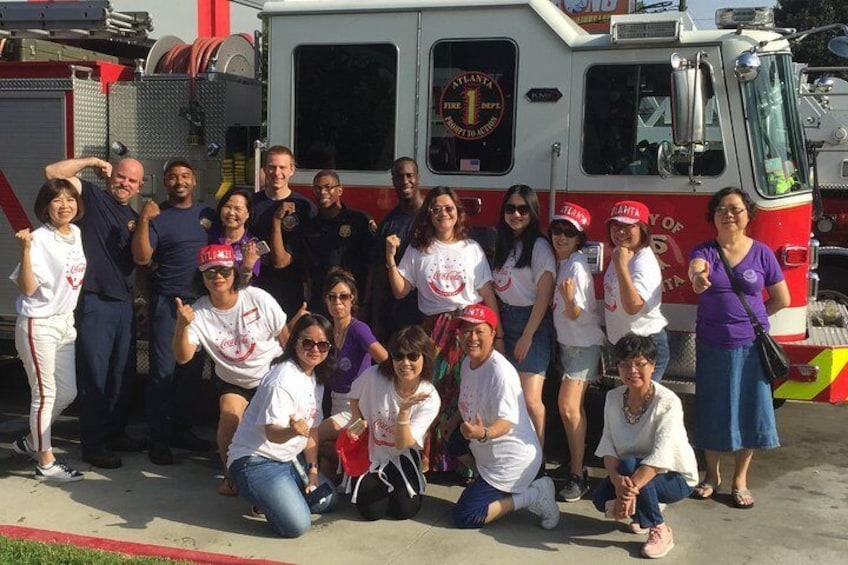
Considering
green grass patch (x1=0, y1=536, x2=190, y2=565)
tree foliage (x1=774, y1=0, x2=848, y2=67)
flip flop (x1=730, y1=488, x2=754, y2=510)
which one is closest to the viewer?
green grass patch (x1=0, y1=536, x2=190, y2=565)

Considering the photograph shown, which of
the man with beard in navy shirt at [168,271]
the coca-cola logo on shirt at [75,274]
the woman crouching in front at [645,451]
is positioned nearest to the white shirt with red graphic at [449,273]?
the woman crouching in front at [645,451]

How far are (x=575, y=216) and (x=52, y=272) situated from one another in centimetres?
296

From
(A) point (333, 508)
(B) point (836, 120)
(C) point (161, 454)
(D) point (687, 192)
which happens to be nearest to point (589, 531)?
(A) point (333, 508)

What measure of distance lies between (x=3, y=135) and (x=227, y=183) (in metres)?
1.73

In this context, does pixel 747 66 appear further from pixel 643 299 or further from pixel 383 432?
pixel 383 432

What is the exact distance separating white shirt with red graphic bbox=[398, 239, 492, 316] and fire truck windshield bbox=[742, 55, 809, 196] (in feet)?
5.59

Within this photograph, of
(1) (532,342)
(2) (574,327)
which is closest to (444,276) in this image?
(1) (532,342)

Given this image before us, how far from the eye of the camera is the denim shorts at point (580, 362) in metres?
5.25

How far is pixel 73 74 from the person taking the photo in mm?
6625

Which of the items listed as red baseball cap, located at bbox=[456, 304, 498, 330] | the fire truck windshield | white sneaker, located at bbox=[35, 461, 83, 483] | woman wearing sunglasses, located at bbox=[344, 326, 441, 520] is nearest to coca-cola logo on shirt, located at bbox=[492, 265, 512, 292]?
red baseball cap, located at bbox=[456, 304, 498, 330]

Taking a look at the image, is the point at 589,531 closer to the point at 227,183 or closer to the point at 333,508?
the point at 333,508

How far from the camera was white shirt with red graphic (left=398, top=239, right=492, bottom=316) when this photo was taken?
209 inches

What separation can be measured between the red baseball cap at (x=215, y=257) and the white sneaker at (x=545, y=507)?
2030mm

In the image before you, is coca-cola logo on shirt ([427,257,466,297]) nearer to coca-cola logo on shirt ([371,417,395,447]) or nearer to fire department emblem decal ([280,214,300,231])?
coca-cola logo on shirt ([371,417,395,447])
